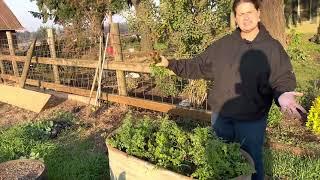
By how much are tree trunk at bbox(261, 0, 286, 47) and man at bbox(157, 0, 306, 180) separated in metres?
3.30

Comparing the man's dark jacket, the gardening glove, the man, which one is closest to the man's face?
the man

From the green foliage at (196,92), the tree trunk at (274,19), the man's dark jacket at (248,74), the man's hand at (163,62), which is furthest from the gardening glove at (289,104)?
the tree trunk at (274,19)

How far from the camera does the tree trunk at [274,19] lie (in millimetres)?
6488

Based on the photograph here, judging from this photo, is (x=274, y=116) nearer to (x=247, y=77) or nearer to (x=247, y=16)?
(x=247, y=77)

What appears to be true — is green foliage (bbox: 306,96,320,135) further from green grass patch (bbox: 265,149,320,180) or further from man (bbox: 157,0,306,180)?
man (bbox: 157,0,306,180)

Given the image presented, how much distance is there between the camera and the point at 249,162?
3.00 m

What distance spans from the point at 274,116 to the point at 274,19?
68.1 inches

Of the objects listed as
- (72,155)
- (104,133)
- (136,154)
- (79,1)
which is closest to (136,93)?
(104,133)

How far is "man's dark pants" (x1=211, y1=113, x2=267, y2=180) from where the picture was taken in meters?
3.37

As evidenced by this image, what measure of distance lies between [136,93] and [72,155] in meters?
3.84

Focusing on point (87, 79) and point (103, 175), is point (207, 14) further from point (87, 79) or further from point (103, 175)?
point (87, 79)

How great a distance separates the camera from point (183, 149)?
323 centimetres

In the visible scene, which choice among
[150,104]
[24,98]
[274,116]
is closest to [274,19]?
[274,116]

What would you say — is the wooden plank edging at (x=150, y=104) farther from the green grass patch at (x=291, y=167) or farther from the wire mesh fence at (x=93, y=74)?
the green grass patch at (x=291, y=167)
